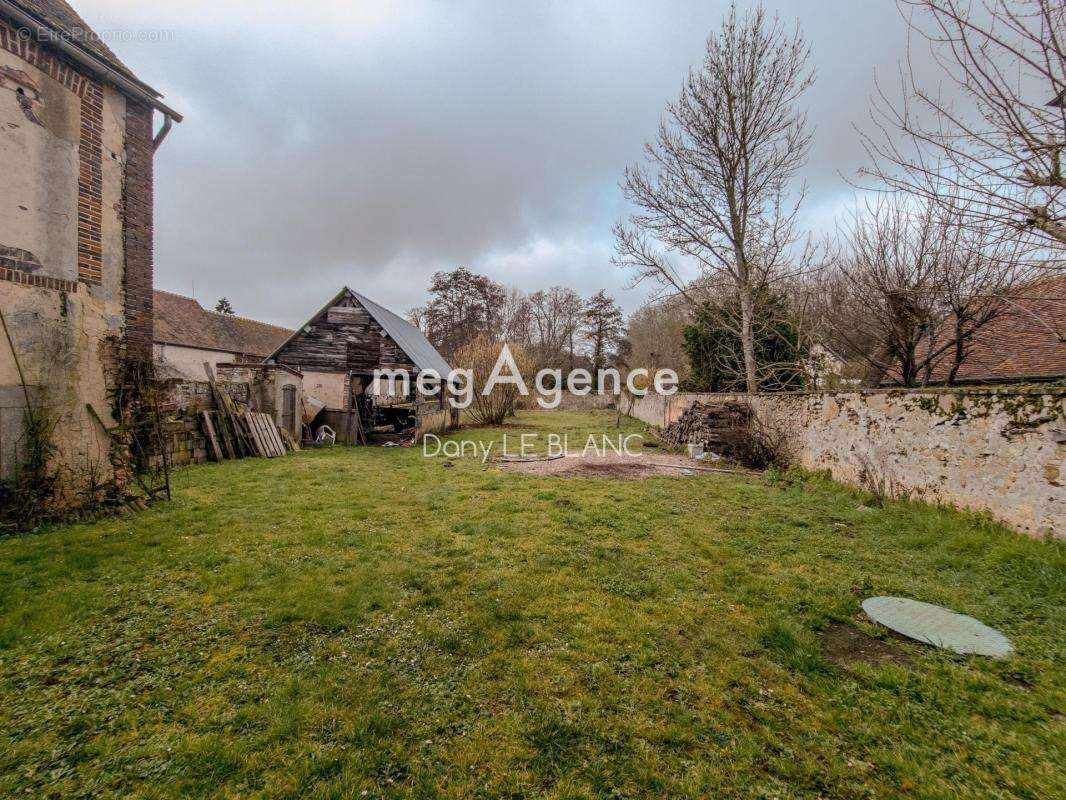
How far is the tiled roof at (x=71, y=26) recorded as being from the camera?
15.4 ft

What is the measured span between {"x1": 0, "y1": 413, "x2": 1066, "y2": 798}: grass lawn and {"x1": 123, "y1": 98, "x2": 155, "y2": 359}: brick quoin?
262 cm

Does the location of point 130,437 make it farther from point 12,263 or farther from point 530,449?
point 530,449

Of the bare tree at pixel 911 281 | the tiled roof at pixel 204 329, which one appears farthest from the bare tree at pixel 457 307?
the bare tree at pixel 911 281

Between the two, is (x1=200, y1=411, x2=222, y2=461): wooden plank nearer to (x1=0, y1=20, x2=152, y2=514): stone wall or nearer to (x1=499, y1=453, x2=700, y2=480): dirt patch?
(x1=0, y1=20, x2=152, y2=514): stone wall

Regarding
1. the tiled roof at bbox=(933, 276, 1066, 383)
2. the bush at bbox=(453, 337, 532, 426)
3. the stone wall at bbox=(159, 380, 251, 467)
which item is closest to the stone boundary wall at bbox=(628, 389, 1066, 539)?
the tiled roof at bbox=(933, 276, 1066, 383)

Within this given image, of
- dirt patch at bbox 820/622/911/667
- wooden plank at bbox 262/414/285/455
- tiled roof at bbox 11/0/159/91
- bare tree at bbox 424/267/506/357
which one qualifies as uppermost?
bare tree at bbox 424/267/506/357

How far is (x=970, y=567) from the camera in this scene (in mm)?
4109

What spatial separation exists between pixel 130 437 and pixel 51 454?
2.55 feet

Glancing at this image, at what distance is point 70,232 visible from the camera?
5.04 meters

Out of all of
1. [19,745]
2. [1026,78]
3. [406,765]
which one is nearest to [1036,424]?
[1026,78]

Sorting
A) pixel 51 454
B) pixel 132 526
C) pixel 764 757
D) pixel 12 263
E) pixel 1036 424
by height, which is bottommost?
pixel 764 757

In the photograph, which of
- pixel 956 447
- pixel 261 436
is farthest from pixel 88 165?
pixel 956 447

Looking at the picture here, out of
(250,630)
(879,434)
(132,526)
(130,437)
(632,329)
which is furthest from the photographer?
(632,329)

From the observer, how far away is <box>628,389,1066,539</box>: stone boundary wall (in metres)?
4.20
